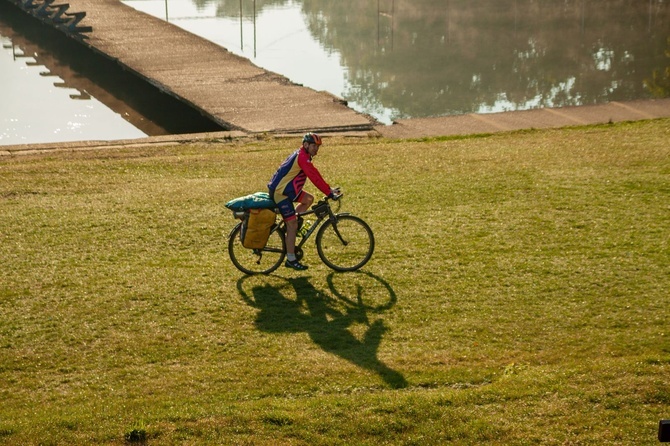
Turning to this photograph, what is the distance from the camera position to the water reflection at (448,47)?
2498 centimetres

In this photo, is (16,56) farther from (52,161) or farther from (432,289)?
(432,289)

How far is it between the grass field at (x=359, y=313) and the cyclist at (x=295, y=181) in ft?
2.53

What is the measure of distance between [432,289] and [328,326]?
53.4 inches

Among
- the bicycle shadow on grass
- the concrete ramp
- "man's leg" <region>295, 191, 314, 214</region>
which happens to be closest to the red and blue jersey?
"man's leg" <region>295, 191, 314, 214</region>

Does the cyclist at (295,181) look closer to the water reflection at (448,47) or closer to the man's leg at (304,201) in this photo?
the man's leg at (304,201)

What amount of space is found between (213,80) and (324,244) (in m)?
12.5

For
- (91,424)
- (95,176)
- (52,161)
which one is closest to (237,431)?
(91,424)

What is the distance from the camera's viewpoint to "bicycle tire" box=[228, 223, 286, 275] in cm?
1123

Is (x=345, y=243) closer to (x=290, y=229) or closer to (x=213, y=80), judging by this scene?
(x=290, y=229)

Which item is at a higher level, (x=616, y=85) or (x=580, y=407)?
(x=616, y=85)

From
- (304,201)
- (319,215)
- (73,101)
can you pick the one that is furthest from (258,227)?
(73,101)

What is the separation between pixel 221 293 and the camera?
10852mm

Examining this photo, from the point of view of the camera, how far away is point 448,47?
30.1 meters

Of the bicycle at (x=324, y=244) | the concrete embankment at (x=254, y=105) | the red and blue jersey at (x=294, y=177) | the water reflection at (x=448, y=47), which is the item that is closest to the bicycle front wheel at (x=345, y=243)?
the bicycle at (x=324, y=244)
